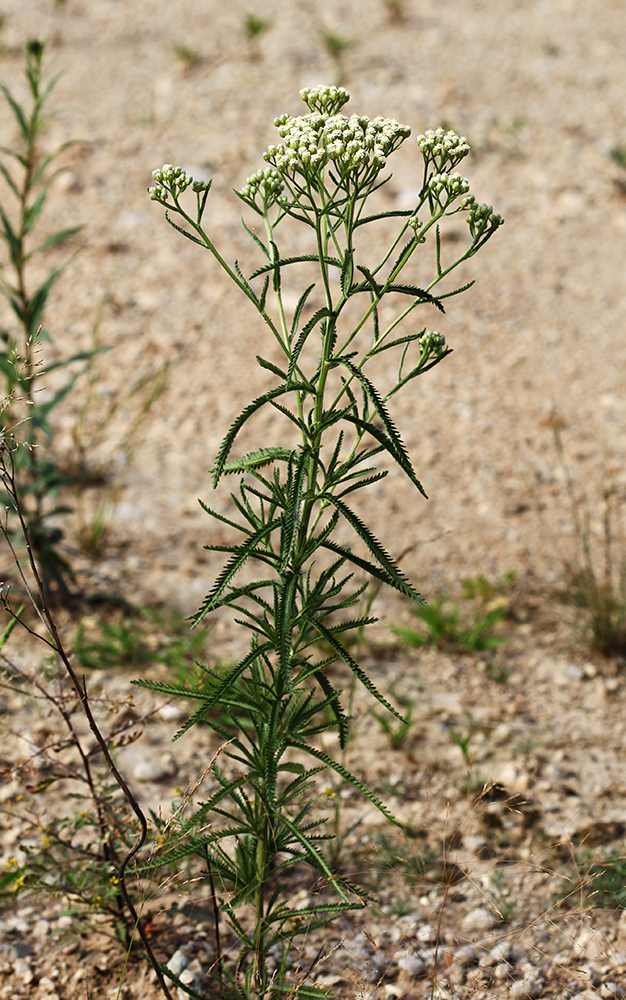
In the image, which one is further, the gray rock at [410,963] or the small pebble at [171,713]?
the small pebble at [171,713]

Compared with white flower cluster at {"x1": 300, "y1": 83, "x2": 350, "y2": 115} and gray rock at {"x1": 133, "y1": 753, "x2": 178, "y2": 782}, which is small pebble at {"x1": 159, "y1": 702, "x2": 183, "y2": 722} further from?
white flower cluster at {"x1": 300, "y1": 83, "x2": 350, "y2": 115}

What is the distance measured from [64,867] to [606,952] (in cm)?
139

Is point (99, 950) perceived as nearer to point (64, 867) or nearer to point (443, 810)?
point (64, 867)

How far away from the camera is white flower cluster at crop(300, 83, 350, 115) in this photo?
1655mm

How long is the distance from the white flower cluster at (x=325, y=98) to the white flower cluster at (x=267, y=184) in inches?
5.8

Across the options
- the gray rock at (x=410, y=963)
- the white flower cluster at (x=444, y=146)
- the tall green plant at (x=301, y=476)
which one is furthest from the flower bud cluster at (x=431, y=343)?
the gray rock at (x=410, y=963)

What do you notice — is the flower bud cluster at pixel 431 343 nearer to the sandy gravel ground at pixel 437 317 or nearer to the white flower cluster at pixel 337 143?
the white flower cluster at pixel 337 143

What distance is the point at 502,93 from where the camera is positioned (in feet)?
20.5

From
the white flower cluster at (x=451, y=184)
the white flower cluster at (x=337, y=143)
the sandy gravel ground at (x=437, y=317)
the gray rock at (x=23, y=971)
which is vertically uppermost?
the sandy gravel ground at (x=437, y=317)

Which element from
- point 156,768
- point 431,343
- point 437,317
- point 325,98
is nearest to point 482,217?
Result: point 431,343

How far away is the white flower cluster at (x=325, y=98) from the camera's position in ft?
5.43

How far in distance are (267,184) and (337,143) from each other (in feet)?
0.63

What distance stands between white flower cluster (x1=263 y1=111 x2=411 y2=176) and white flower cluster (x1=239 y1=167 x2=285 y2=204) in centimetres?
3

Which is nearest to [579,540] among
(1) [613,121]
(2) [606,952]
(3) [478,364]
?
(3) [478,364]
